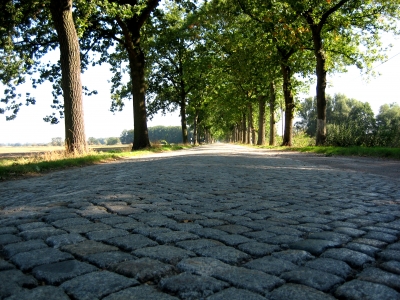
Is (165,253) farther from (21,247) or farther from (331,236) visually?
(331,236)

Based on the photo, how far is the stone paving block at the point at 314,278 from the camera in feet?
6.83

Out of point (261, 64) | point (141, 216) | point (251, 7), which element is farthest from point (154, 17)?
point (141, 216)

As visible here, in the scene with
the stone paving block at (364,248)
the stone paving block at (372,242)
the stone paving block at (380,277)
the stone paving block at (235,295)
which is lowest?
the stone paving block at (372,242)

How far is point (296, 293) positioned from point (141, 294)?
2.88 ft

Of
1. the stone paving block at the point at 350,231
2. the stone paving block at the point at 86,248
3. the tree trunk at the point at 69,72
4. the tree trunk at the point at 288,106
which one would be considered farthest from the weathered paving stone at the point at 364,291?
the tree trunk at the point at 288,106

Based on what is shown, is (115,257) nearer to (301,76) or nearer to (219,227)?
(219,227)

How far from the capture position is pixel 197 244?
2.88 metres

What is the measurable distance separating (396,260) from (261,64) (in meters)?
25.0

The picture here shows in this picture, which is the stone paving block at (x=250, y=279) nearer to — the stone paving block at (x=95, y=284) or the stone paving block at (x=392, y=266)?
the stone paving block at (x=95, y=284)

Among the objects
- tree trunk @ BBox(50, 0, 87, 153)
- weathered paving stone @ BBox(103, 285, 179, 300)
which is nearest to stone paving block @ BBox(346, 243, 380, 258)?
weathered paving stone @ BBox(103, 285, 179, 300)

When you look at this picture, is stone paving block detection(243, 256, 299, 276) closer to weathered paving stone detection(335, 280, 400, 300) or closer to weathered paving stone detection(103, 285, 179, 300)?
weathered paving stone detection(335, 280, 400, 300)

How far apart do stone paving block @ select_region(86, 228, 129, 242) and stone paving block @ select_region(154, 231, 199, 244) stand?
0.35 meters

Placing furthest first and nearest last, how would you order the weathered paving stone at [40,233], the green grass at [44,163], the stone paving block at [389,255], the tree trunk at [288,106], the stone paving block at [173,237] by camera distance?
1. the tree trunk at [288,106]
2. the green grass at [44,163]
3. the weathered paving stone at [40,233]
4. the stone paving block at [173,237]
5. the stone paving block at [389,255]

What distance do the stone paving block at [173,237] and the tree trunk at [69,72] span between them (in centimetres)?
1063
